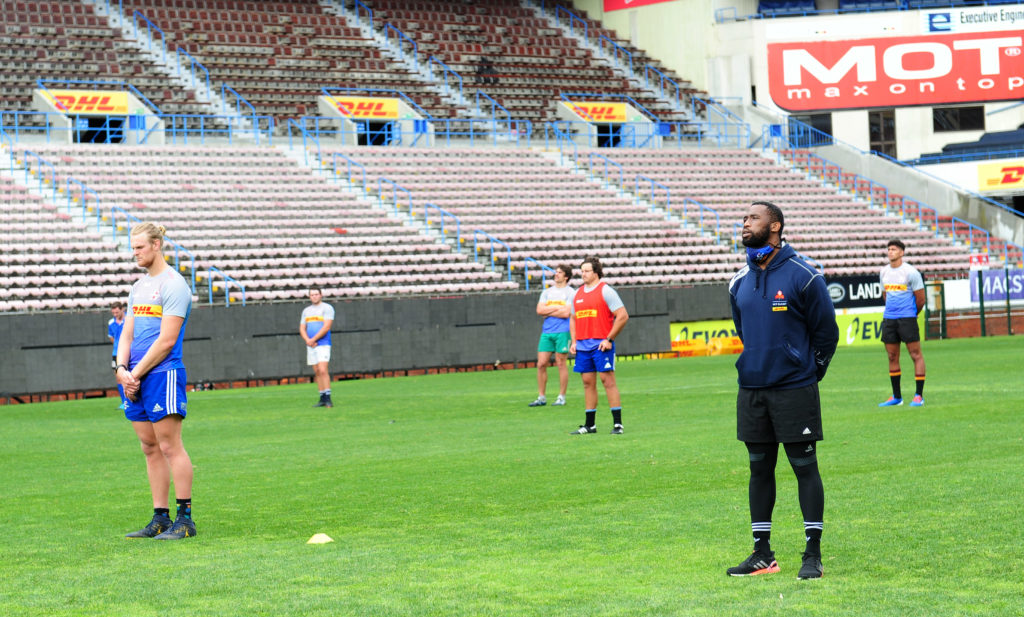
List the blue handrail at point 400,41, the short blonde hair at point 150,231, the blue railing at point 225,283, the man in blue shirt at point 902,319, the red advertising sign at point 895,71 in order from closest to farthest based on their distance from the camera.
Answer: the short blonde hair at point 150,231 < the man in blue shirt at point 902,319 < the blue railing at point 225,283 < the blue handrail at point 400,41 < the red advertising sign at point 895,71

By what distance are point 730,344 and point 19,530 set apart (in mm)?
27412

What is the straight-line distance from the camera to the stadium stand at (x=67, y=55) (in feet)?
134

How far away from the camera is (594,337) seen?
15.4 meters

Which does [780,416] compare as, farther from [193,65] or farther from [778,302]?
[193,65]

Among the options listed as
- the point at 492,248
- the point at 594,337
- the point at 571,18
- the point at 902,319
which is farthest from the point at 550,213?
the point at 594,337

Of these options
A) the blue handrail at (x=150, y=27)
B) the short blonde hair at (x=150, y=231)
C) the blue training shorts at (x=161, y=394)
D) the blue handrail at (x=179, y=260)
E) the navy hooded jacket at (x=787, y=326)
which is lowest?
the blue training shorts at (x=161, y=394)

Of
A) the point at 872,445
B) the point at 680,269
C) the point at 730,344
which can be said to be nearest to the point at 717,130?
the point at 680,269

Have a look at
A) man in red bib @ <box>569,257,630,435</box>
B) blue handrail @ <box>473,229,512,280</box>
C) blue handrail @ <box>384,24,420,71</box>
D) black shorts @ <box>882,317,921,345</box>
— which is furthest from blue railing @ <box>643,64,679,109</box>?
man in red bib @ <box>569,257,630,435</box>

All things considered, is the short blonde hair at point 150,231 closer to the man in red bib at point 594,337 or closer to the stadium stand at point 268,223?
the man in red bib at point 594,337

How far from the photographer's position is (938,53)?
5031cm

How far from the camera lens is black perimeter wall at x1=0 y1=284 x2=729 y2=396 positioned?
27172mm

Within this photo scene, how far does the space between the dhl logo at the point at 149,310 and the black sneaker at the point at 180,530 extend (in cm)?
137

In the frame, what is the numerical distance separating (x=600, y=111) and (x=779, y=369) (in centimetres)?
4252

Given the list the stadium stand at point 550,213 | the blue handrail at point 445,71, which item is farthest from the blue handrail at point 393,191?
the blue handrail at point 445,71
